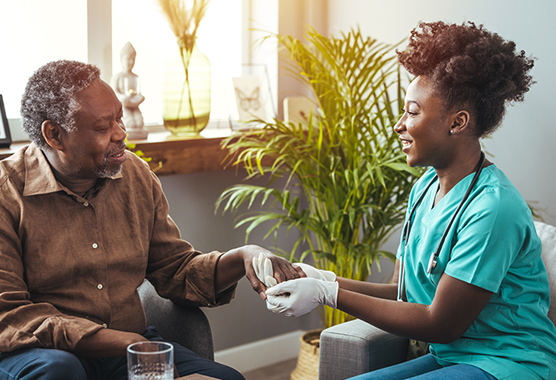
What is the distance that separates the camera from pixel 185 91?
2670 mm

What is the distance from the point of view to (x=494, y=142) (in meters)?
2.47

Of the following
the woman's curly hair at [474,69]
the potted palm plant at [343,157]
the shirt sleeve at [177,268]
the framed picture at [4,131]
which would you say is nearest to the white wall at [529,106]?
the potted palm plant at [343,157]

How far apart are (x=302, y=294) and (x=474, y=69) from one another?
25.8 inches

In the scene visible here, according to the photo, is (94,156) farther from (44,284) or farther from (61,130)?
(44,284)

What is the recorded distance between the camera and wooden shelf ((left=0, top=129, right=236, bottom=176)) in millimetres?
2441

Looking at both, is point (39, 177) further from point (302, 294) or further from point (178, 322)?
point (302, 294)

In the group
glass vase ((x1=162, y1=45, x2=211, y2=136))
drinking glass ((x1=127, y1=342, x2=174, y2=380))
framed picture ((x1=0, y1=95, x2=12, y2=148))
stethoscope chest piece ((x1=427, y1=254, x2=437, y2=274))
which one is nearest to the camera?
drinking glass ((x1=127, y1=342, x2=174, y2=380))

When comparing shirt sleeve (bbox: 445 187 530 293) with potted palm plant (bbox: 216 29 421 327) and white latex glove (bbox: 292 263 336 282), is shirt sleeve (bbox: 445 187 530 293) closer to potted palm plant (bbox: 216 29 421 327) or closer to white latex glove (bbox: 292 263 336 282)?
white latex glove (bbox: 292 263 336 282)

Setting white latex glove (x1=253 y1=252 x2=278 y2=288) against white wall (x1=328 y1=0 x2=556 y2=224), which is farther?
white wall (x1=328 y1=0 x2=556 y2=224)

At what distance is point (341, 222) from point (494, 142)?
0.66m

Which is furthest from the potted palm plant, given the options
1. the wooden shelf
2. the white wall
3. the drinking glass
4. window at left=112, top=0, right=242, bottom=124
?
the drinking glass

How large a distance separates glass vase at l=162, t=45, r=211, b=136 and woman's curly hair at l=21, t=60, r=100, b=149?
101 cm

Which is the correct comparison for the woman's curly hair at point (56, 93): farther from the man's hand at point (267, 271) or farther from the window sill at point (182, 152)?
the window sill at point (182, 152)

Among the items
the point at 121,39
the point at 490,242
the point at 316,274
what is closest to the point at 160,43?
the point at 121,39
